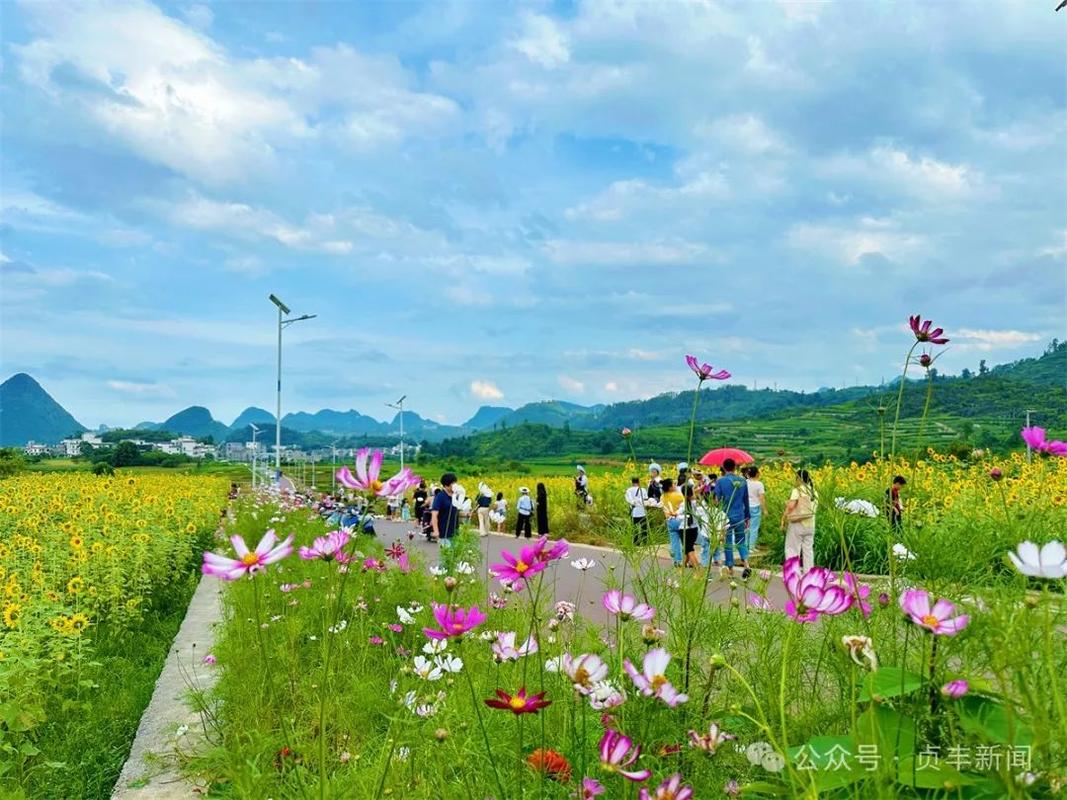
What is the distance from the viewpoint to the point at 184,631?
6.27m

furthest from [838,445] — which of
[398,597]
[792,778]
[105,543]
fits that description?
[792,778]

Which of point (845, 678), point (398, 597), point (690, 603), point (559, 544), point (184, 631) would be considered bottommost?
point (184, 631)

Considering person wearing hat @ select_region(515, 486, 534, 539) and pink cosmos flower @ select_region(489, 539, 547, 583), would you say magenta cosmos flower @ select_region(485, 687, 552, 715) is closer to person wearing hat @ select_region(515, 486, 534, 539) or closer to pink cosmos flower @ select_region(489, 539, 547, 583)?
pink cosmos flower @ select_region(489, 539, 547, 583)

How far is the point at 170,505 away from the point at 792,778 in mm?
11619

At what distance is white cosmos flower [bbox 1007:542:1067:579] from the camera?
1.15 meters

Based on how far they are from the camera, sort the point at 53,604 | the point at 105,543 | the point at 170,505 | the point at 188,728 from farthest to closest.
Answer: the point at 170,505
the point at 105,543
the point at 53,604
the point at 188,728

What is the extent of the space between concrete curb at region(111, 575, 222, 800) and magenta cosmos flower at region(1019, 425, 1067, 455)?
3422mm

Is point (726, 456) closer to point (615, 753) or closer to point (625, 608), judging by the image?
point (625, 608)

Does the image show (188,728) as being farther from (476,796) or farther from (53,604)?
(476,796)

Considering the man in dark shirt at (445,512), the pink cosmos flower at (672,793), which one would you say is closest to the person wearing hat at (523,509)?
the man in dark shirt at (445,512)

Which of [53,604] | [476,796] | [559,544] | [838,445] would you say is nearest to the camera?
[559,544]

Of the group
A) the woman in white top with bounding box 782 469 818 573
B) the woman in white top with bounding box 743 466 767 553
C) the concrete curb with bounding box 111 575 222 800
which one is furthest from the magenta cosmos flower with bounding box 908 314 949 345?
the woman in white top with bounding box 743 466 767 553

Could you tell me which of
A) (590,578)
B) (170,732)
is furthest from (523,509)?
(170,732)

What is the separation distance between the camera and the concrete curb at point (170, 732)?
3385 mm
